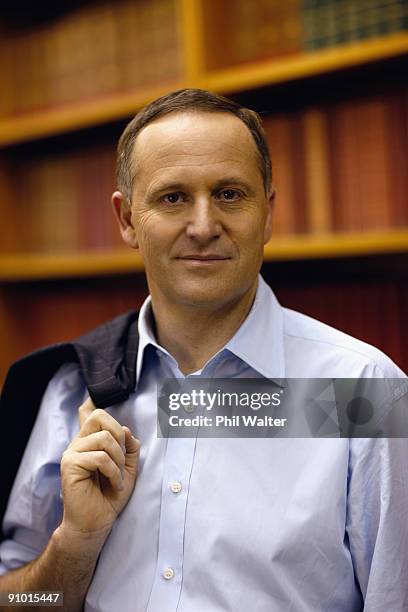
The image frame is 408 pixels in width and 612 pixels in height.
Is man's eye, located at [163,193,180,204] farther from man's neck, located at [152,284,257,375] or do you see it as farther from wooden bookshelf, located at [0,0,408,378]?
wooden bookshelf, located at [0,0,408,378]

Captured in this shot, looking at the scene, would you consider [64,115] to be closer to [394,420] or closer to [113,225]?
[113,225]

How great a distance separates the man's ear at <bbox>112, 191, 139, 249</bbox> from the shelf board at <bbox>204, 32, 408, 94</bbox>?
2.10 feet

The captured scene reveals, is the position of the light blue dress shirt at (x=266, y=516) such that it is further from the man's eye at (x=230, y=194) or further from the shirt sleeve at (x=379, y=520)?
the man's eye at (x=230, y=194)

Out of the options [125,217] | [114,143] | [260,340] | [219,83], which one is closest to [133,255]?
[114,143]

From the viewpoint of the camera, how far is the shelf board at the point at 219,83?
133 centimetres

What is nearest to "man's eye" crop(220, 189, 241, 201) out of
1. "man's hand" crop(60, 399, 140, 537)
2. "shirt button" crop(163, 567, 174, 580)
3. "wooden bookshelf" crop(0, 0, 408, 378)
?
"man's hand" crop(60, 399, 140, 537)

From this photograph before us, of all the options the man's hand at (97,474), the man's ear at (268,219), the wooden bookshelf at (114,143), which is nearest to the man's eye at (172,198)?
the man's ear at (268,219)

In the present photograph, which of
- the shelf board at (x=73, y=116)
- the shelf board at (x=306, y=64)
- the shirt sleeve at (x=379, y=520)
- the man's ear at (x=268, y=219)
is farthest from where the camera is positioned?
the shelf board at (x=73, y=116)

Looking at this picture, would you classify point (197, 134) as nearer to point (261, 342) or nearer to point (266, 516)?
point (261, 342)

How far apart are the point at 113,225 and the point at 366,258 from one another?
2.21 ft

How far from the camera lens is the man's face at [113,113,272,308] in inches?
32.1

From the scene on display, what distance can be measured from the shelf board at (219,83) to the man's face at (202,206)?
1.95 feet

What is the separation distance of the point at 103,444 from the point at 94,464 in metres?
0.02

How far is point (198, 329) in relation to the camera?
0.90 metres
